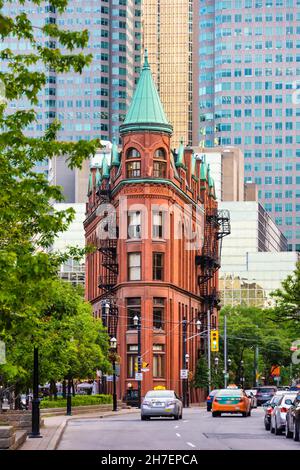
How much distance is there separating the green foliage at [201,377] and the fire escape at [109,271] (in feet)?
33.2

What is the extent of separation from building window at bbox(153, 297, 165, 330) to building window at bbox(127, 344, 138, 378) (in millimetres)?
2653

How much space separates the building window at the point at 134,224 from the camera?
103 meters

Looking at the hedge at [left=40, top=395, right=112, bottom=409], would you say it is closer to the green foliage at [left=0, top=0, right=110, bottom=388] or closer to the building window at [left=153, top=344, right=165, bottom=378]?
the building window at [left=153, top=344, right=165, bottom=378]

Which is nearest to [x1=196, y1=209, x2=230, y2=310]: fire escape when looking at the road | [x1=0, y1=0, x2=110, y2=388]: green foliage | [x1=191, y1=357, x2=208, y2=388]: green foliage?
[x1=191, y1=357, x2=208, y2=388]: green foliage

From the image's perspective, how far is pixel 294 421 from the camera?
3684 cm

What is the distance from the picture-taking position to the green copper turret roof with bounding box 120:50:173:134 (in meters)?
102

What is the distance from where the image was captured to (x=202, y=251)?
117 meters

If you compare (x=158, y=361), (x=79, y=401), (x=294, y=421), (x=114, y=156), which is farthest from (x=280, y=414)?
(x=114, y=156)

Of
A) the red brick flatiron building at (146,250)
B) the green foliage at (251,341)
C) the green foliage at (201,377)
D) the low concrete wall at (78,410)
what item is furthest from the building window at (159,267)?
the green foliage at (251,341)

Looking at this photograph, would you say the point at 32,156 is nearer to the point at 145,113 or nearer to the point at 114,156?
the point at 145,113
